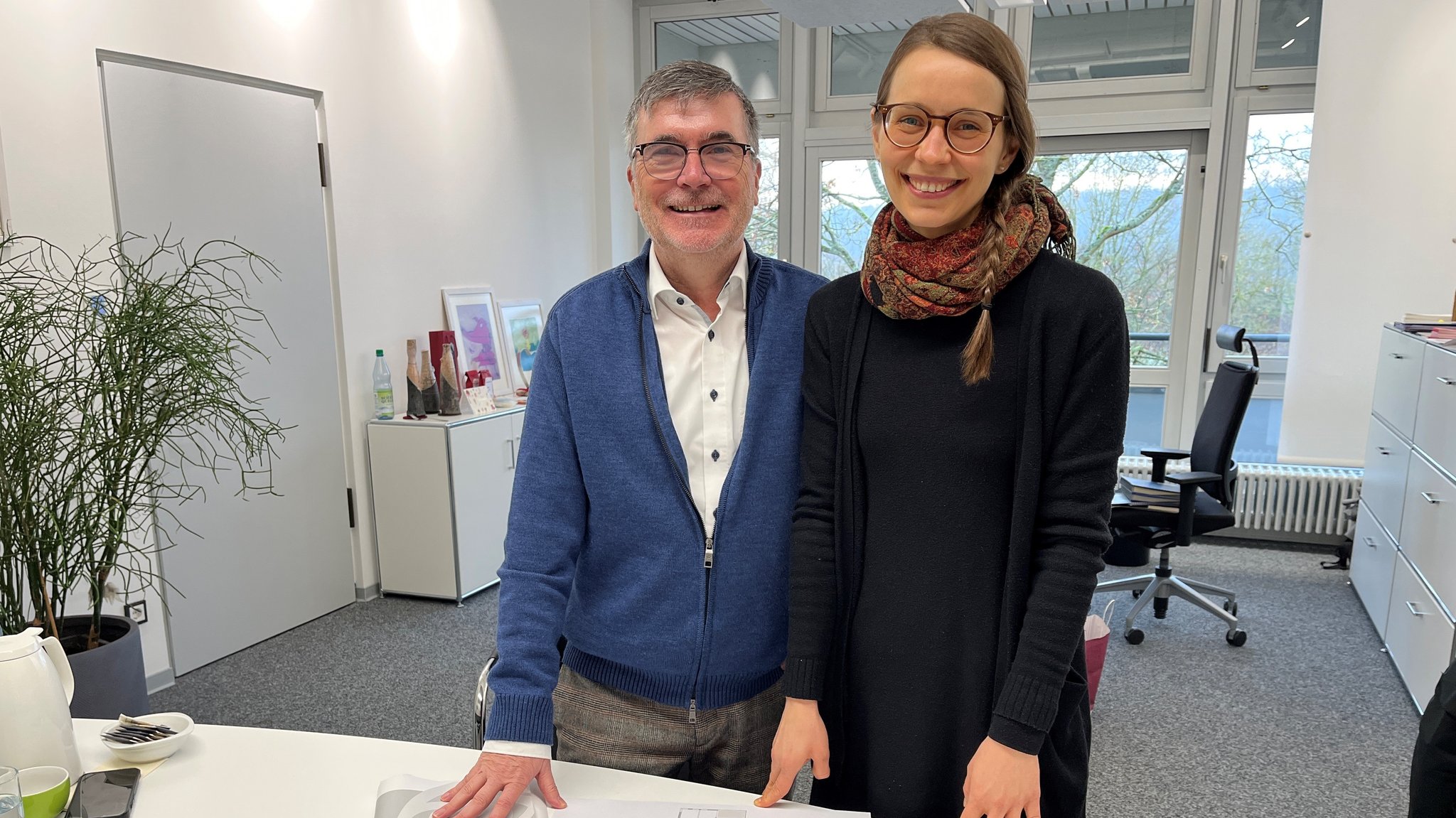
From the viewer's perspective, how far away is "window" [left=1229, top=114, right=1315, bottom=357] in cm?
448

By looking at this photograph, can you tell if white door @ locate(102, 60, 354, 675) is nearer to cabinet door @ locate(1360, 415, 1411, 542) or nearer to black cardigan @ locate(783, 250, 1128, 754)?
black cardigan @ locate(783, 250, 1128, 754)

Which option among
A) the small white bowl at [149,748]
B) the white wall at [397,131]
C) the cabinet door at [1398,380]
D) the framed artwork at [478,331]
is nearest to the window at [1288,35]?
the cabinet door at [1398,380]

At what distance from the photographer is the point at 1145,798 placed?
2.40 metres

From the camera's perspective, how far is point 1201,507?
11.8ft

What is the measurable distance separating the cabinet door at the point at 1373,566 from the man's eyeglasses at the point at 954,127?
3.26 metres

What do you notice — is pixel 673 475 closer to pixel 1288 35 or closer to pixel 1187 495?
pixel 1187 495

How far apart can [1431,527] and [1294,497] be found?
1.71 m

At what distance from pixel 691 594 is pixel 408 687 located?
220 centimetres

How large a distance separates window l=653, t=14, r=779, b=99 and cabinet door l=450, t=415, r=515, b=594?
2706 mm

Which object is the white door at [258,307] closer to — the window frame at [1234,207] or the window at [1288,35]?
the window frame at [1234,207]

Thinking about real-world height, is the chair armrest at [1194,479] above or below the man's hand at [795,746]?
below

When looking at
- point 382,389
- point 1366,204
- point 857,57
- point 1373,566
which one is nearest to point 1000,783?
point 382,389

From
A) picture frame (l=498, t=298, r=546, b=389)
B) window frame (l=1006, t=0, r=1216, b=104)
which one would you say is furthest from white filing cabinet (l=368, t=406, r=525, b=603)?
window frame (l=1006, t=0, r=1216, b=104)

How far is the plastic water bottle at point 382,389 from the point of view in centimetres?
381
